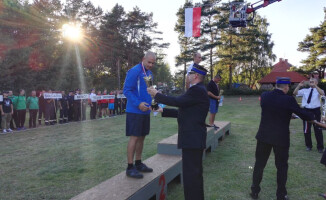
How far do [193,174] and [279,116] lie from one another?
180 centimetres

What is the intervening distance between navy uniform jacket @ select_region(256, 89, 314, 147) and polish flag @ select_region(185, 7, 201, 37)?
10095 mm

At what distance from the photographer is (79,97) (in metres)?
15.3

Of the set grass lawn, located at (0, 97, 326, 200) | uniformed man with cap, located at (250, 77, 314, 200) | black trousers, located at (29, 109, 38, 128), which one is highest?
uniformed man with cap, located at (250, 77, 314, 200)

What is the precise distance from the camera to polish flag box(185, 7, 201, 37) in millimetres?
13492

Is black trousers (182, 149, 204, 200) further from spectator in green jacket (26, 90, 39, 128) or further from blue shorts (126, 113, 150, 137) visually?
spectator in green jacket (26, 90, 39, 128)

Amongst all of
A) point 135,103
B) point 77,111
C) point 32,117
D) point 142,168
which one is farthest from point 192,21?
point 142,168

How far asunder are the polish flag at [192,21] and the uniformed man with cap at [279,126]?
32.9 ft

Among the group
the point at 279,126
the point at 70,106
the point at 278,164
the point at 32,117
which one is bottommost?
the point at 32,117

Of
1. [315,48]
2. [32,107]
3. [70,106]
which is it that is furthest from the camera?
[315,48]

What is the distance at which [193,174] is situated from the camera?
3201 mm

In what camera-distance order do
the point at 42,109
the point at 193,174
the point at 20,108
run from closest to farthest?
the point at 193,174 → the point at 20,108 → the point at 42,109

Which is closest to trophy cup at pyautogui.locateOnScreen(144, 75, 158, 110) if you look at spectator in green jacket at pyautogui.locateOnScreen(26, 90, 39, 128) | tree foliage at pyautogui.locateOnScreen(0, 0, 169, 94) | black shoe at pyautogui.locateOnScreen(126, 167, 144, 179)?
black shoe at pyautogui.locateOnScreen(126, 167, 144, 179)

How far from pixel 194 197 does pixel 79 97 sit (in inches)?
531

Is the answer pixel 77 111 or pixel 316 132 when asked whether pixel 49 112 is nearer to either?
pixel 77 111
